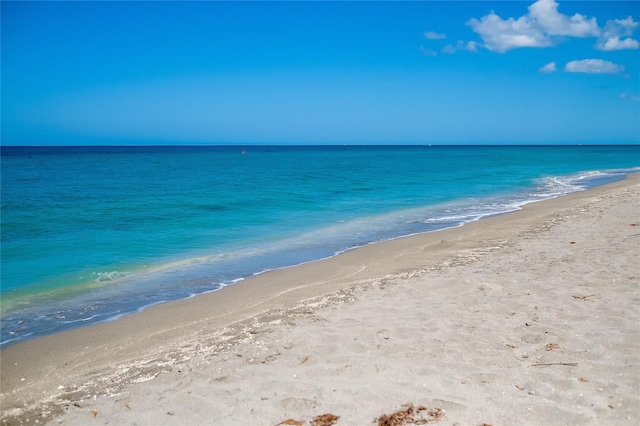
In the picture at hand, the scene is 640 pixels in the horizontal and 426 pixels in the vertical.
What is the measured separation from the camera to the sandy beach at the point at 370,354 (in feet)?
13.2

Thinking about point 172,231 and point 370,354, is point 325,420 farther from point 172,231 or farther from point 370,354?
point 172,231

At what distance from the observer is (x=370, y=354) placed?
5020 millimetres

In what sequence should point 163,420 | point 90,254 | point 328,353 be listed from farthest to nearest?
point 90,254, point 328,353, point 163,420

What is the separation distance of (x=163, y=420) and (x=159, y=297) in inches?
179

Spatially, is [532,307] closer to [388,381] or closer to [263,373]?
→ [388,381]

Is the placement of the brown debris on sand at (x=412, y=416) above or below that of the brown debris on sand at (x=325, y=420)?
above

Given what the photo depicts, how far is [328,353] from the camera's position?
Answer: 513 centimetres

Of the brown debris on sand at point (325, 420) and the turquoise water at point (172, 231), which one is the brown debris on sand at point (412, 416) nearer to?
the brown debris on sand at point (325, 420)

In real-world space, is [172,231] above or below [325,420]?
below

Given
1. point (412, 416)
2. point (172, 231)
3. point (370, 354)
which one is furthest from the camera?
point (172, 231)

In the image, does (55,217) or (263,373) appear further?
(55,217)

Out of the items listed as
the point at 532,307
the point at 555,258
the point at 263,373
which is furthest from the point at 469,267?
the point at 263,373

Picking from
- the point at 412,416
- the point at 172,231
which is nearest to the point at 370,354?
the point at 412,416

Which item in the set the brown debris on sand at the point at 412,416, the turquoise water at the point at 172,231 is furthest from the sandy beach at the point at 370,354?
the turquoise water at the point at 172,231
